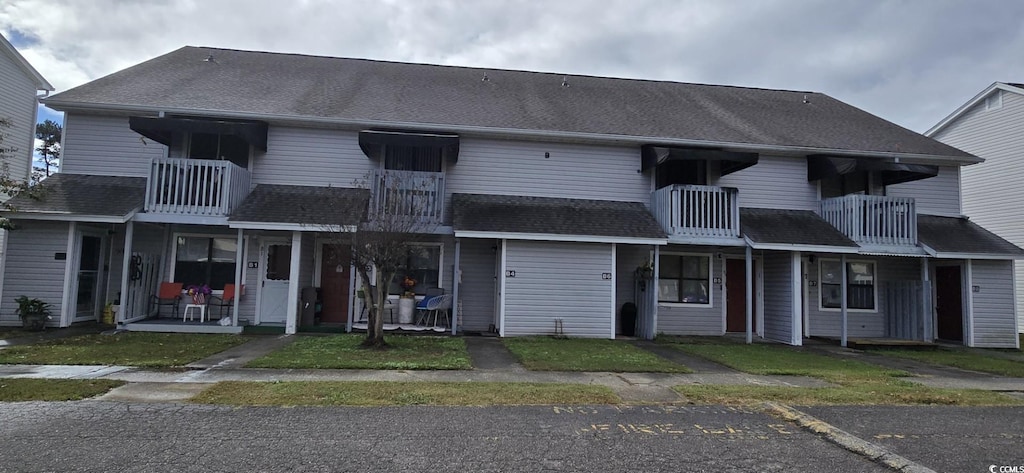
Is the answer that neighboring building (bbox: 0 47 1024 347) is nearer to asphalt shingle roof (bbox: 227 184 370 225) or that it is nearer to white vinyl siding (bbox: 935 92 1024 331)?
asphalt shingle roof (bbox: 227 184 370 225)

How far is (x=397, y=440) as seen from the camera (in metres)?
5.03

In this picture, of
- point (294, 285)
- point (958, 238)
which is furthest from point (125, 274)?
point (958, 238)

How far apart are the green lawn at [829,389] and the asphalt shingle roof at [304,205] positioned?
24.9 feet

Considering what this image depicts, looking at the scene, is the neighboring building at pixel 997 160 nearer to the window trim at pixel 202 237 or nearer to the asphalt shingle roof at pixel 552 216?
the asphalt shingle roof at pixel 552 216

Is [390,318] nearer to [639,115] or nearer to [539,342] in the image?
[539,342]

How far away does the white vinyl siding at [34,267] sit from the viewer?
11.8 m

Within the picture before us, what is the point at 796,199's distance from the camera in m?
15.0

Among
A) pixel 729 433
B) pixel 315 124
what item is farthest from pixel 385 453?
pixel 315 124

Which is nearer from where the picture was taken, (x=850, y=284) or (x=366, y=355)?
(x=366, y=355)

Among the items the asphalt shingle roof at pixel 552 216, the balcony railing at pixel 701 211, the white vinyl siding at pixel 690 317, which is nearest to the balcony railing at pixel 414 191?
the asphalt shingle roof at pixel 552 216

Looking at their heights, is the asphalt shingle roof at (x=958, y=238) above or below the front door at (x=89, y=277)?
above

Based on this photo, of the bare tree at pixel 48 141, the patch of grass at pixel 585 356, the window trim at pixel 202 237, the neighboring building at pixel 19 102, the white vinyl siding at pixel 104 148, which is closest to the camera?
the patch of grass at pixel 585 356

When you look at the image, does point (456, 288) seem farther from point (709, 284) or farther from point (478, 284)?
point (709, 284)

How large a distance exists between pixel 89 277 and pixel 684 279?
15.1m
